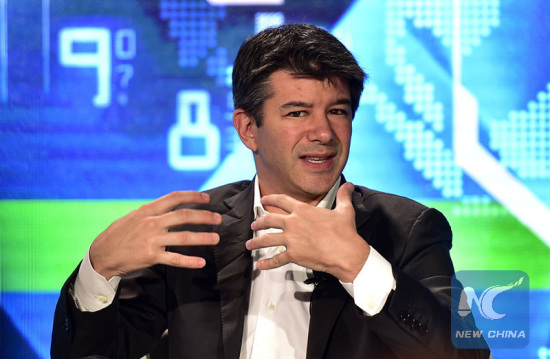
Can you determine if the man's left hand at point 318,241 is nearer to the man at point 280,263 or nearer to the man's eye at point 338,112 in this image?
the man at point 280,263

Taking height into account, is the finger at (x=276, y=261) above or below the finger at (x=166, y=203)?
below

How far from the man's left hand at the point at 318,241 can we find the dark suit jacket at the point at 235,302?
0.15 meters

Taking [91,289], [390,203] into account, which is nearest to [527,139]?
[390,203]

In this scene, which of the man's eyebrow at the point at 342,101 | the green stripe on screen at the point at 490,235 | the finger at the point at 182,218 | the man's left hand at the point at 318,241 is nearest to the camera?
the man's left hand at the point at 318,241

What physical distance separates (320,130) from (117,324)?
0.85 m

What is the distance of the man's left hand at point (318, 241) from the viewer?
172cm

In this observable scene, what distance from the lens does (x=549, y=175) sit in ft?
11.4

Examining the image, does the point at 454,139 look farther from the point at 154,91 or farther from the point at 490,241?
the point at 154,91

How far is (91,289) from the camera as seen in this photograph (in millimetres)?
1976

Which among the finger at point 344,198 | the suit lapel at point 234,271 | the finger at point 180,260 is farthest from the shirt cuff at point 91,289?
the finger at point 344,198

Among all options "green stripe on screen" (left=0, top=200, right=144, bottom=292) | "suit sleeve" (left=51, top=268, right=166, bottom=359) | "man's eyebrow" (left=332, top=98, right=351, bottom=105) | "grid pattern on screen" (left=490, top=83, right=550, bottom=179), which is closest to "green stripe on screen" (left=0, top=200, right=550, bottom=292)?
"green stripe on screen" (left=0, top=200, right=144, bottom=292)

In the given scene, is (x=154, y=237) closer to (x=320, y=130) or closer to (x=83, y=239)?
(x=320, y=130)

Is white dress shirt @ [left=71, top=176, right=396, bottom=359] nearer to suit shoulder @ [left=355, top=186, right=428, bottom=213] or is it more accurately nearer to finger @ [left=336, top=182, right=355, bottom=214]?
suit shoulder @ [left=355, top=186, right=428, bottom=213]

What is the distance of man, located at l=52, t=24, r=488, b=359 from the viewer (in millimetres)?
1774
